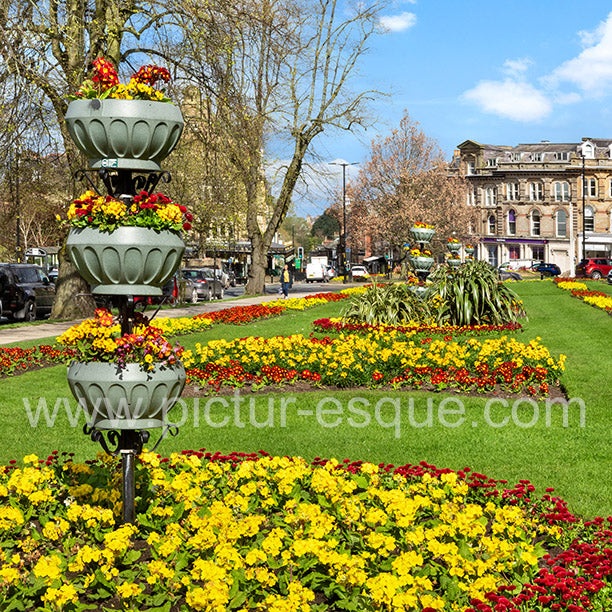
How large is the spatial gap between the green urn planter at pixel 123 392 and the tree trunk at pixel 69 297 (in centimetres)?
1700

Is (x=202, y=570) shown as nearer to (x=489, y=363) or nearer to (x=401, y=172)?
(x=489, y=363)

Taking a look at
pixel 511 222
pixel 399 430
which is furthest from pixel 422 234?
pixel 511 222

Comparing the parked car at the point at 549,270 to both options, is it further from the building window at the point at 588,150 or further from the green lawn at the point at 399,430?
the green lawn at the point at 399,430

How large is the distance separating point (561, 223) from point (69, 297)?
71.5 meters

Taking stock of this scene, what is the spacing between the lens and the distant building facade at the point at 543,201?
8362 cm

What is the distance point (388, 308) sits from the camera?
1659 centimetres

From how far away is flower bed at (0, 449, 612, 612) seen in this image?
3.87m

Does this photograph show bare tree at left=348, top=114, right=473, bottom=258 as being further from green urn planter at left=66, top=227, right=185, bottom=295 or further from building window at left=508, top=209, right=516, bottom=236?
green urn planter at left=66, top=227, right=185, bottom=295

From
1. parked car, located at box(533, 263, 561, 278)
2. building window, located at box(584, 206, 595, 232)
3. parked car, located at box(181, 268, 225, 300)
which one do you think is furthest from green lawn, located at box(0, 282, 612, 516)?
building window, located at box(584, 206, 595, 232)

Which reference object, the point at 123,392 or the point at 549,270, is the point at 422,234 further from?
the point at 549,270

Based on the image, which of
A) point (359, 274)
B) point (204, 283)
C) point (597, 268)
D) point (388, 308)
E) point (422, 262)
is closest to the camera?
point (388, 308)

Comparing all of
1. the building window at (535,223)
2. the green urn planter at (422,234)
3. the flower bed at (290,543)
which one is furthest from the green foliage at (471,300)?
the building window at (535,223)

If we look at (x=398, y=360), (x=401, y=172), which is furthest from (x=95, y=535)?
(x=401, y=172)

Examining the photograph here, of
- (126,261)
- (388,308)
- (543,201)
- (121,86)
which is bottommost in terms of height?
(388,308)
